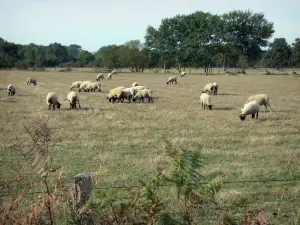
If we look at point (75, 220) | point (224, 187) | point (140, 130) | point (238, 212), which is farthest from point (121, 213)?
point (140, 130)

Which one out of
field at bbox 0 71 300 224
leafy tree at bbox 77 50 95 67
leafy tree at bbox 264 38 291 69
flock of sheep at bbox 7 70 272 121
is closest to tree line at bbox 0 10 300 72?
leafy tree at bbox 264 38 291 69

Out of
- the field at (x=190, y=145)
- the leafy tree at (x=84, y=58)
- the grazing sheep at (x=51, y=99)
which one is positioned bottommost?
the field at (x=190, y=145)

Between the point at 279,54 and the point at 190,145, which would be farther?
the point at 279,54

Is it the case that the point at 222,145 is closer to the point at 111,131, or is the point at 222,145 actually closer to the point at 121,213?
the point at 111,131

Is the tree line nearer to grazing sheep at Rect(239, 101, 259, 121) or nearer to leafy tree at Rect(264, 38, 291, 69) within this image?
leafy tree at Rect(264, 38, 291, 69)

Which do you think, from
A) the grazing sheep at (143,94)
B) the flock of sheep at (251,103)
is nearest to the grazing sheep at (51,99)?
the grazing sheep at (143,94)

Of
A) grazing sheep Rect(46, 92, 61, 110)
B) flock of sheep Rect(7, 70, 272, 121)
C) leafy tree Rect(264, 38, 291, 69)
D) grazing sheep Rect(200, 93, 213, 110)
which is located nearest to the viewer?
flock of sheep Rect(7, 70, 272, 121)

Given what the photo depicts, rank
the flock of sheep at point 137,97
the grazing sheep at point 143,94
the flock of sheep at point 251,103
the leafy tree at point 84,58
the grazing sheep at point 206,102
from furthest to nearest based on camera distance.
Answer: the leafy tree at point 84,58 < the grazing sheep at point 143,94 < the grazing sheep at point 206,102 < the flock of sheep at point 137,97 < the flock of sheep at point 251,103

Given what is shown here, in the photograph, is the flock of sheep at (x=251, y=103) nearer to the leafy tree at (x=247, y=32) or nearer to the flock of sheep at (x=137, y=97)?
the flock of sheep at (x=137, y=97)

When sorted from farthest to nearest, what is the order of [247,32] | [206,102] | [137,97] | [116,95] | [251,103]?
[247,32] → [137,97] → [116,95] → [206,102] → [251,103]

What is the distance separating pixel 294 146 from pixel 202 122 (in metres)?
5.16

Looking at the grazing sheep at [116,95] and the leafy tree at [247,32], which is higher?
the leafy tree at [247,32]

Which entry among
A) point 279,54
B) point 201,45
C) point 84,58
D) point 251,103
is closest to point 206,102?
point 251,103

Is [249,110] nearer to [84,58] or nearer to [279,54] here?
[279,54]
